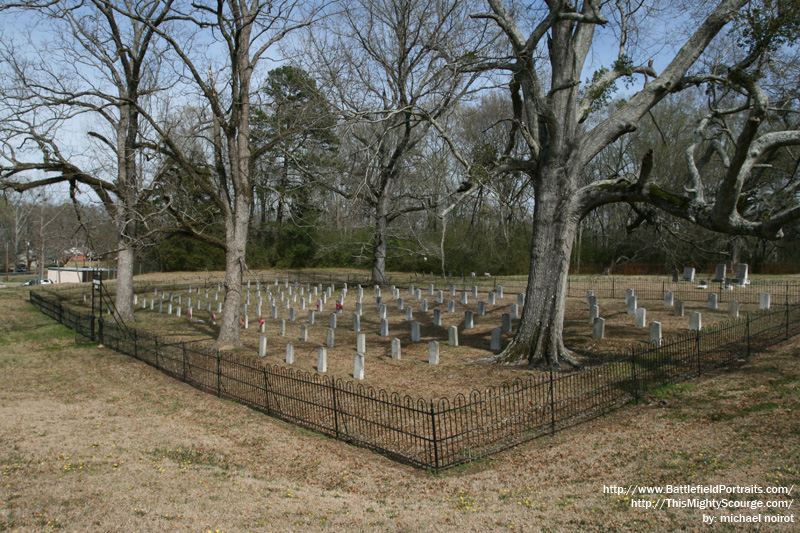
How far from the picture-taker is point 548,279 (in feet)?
39.4

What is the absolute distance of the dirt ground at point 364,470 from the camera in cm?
507

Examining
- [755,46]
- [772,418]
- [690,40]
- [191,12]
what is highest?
[191,12]

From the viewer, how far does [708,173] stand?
3584 cm

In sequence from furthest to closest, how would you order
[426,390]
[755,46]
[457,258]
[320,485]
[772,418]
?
[457,258]
[426,390]
[755,46]
[772,418]
[320,485]

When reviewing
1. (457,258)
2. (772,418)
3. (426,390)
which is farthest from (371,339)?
(457,258)

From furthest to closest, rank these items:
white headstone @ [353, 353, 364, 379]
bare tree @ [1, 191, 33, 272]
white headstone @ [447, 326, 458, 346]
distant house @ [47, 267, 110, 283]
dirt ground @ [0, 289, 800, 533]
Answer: bare tree @ [1, 191, 33, 272] < distant house @ [47, 267, 110, 283] < white headstone @ [447, 326, 458, 346] < white headstone @ [353, 353, 364, 379] < dirt ground @ [0, 289, 800, 533]

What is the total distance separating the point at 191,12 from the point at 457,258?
2813cm

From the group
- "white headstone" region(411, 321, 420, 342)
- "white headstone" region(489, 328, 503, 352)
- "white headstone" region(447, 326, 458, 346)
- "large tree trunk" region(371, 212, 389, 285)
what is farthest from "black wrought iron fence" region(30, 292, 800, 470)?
"large tree trunk" region(371, 212, 389, 285)

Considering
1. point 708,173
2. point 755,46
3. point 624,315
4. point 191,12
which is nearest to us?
point 755,46

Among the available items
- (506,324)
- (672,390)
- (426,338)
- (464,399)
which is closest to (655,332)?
(672,390)

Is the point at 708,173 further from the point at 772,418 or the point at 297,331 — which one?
the point at 772,418

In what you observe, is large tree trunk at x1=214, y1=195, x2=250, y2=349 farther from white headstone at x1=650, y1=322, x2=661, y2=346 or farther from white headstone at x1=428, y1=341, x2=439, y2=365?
white headstone at x1=650, y1=322, x2=661, y2=346

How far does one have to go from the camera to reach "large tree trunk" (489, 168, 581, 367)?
38.8 feet

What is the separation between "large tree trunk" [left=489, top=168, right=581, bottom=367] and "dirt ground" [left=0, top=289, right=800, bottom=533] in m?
2.99
